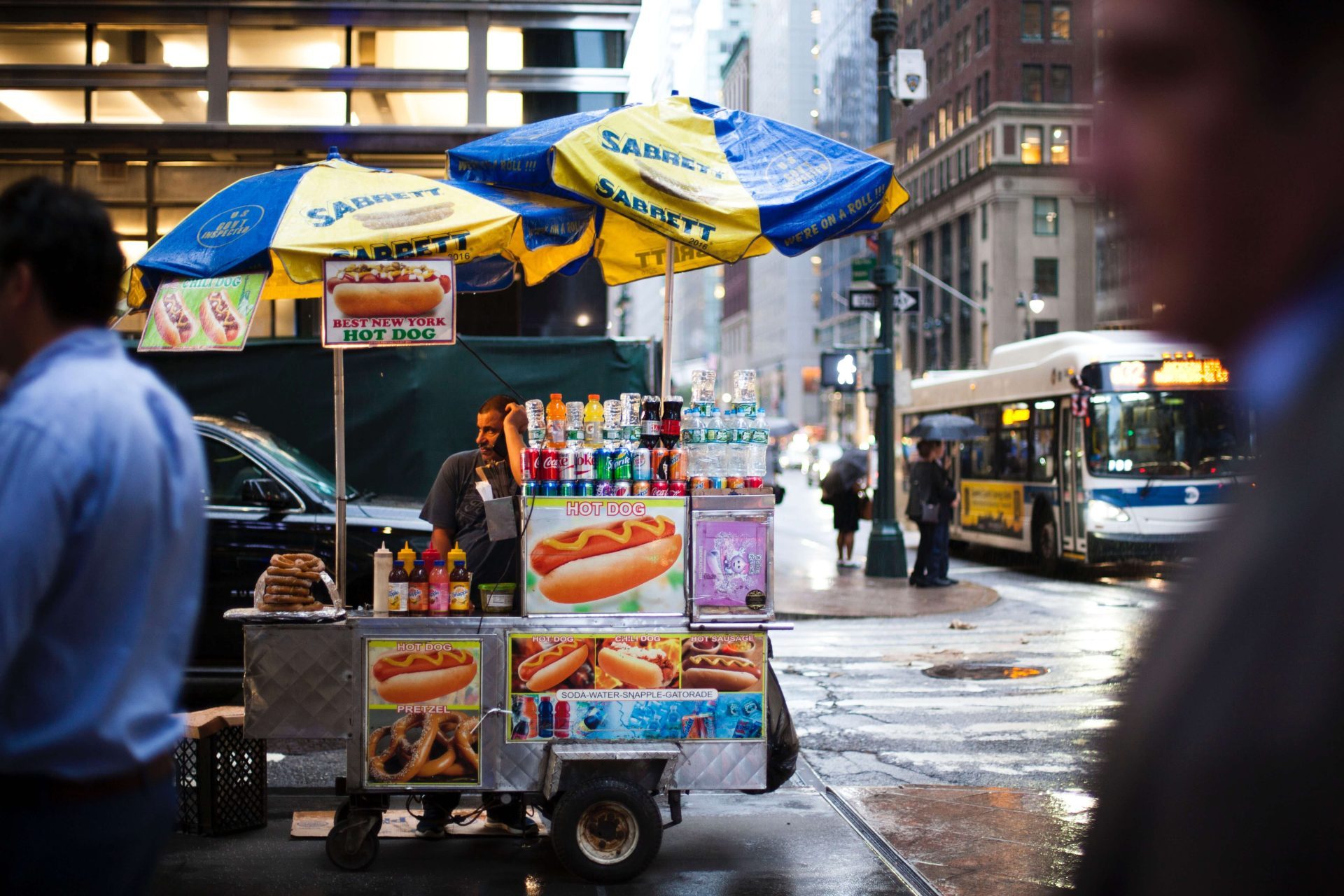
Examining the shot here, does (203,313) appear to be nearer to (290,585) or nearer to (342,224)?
(342,224)

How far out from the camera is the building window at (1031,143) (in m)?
69.1

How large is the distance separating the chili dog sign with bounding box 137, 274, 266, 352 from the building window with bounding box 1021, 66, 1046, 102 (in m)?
69.9

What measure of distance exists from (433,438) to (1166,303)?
14.4 m

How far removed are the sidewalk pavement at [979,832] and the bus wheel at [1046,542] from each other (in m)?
12.9

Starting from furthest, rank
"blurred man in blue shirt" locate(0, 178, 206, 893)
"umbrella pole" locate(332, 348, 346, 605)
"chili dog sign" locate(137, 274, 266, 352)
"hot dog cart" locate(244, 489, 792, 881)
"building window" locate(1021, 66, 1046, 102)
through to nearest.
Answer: "building window" locate(1021, 66, 1046, 102), "umbrella pole" locate(332, 348, 346, 605), "chili dog sign" locate(137, 274, 266, 352), "hot dog cart" locate(244, 489, 792, 881), "blurred man in blue shirt" locate(0, 178, 206, 893)

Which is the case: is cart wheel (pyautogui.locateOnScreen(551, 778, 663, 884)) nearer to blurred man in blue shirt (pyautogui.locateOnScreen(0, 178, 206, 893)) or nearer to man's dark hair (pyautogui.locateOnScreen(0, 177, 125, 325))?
blurred man in blue shirt (pyautogui.locateOnScreen(0, 178, 206, 893))

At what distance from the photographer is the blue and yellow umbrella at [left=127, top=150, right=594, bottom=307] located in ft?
20.1

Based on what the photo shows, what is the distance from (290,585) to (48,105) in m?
15.6

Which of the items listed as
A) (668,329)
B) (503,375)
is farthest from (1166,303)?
(503,375)

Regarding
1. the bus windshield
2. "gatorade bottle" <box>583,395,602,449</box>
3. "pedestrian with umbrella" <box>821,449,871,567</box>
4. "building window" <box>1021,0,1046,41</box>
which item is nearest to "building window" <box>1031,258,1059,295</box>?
"building window" <box>1021,0,1046,41</box>

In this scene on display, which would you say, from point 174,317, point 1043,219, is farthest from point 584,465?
point 1043,219

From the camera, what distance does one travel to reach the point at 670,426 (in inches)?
Result: 244

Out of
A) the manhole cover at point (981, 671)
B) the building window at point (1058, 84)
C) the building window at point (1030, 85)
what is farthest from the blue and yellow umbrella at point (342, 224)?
the building window at point (1030, 85)

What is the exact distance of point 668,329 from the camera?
6.79 metres
